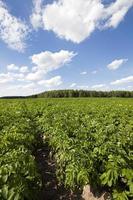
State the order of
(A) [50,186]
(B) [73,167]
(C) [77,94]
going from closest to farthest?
(B) [73,167]
(A) [50,186]
(C) [77,94]

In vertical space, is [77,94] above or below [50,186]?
above

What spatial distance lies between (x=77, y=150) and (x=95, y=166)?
46 centimetres

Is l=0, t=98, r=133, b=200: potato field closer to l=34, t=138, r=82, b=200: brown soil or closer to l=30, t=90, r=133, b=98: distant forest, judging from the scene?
l=34, t=138, r=82, b=200: brown soil

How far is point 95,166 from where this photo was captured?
5262mm

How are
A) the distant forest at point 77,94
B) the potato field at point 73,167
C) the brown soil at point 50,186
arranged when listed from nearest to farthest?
the potato field at point 73,167 → the brown soil at point 50,186 → the distant forest at point 77,94

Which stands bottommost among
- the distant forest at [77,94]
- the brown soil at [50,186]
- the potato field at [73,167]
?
the brown soil at [50,186]

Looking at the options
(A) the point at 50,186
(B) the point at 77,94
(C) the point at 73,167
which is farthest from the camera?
(B) the point at 77,94

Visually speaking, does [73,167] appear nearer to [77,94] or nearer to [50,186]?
[50,186]

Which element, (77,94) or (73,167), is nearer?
(73,167)

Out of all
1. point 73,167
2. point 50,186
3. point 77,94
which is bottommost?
point 50,186

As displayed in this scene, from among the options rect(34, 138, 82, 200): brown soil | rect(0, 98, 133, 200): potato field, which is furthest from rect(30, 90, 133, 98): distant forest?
rect(0, 98, 133, 200): potato field

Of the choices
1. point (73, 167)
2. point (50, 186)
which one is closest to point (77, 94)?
point (50, 186)

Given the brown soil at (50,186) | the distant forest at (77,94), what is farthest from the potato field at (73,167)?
the distant forest at (77,94)

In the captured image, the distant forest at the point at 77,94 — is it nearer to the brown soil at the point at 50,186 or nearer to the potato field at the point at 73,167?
the brown soil at the point at 50,186
